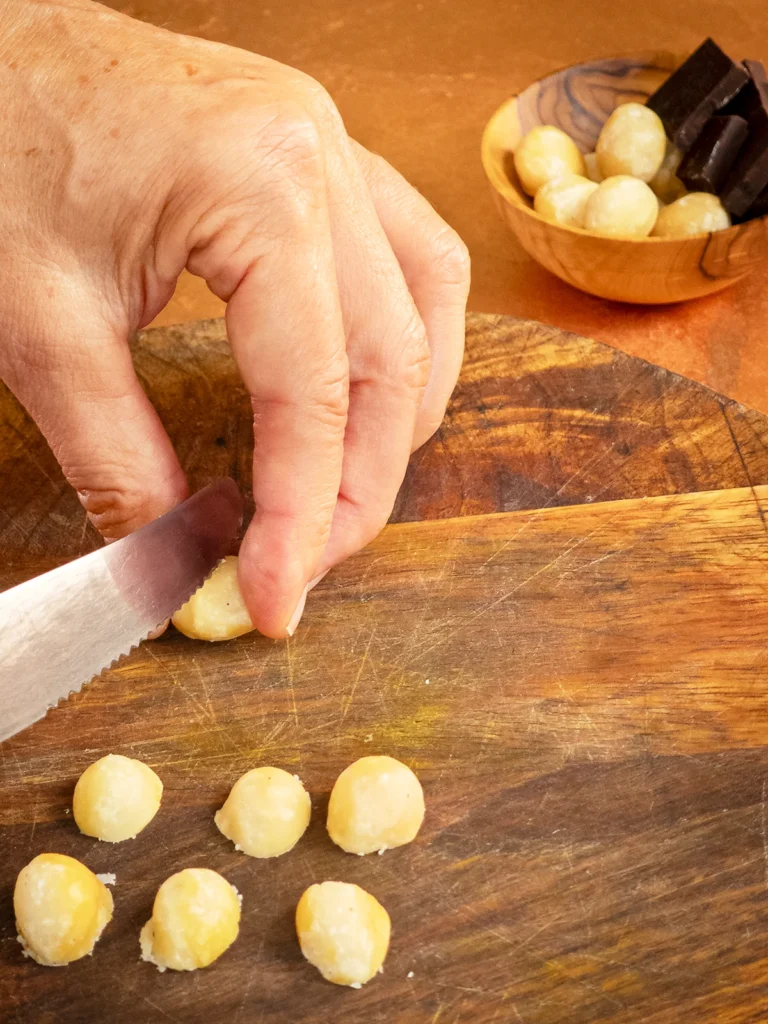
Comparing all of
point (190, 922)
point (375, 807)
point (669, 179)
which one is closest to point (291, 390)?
point (375, 807)

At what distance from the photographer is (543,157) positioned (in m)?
1.99

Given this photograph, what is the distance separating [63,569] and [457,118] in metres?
1.78

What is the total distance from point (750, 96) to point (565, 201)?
0.38 meters

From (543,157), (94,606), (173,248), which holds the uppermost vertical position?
(173,248)

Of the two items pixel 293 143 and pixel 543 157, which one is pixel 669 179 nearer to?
pixel 543 157

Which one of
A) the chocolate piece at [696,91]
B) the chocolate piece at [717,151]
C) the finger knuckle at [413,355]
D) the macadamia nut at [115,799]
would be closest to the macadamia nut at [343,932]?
the macadamia nut at [115,799]

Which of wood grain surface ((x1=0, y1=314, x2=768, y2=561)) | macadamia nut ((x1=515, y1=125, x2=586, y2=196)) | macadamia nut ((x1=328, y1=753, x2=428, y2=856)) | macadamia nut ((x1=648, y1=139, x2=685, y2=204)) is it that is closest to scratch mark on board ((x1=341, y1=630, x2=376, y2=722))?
macadamia nut ((x1=328, y1=753, x2=428, y2=856))

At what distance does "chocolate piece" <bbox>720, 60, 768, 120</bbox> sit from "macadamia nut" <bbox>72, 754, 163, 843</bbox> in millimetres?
1520

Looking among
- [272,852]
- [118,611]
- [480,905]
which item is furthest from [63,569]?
[480,905]

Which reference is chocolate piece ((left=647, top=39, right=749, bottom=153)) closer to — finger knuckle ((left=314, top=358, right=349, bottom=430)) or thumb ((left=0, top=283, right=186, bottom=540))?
finger knuckle ((left=314, top=358, right=349, bottom=430))

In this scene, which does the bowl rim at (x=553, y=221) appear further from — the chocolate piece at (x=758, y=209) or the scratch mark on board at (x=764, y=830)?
the scratch mark on board at (x=764, y=830)

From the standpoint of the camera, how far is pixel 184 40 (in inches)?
47.6

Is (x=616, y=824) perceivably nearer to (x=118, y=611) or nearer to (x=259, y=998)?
(x=259, y=998)

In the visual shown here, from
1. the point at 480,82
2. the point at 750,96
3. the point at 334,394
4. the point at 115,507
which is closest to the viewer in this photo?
the point at 334,394
